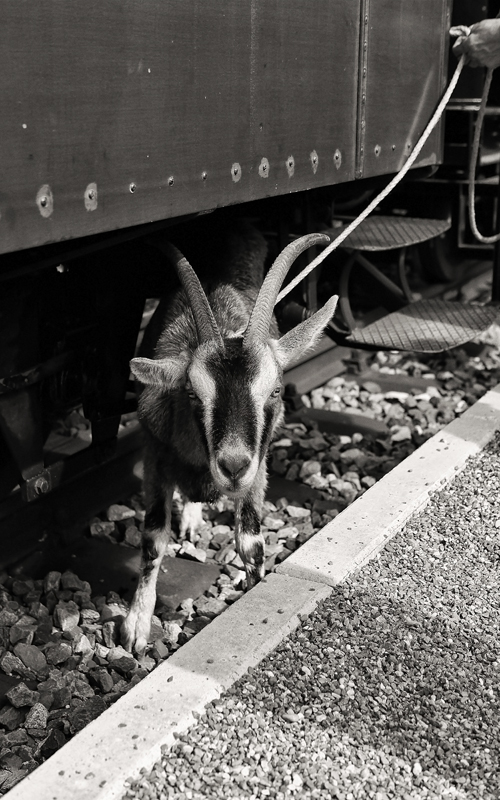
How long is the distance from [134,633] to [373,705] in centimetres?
124

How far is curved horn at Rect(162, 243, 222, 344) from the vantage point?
12.3ft

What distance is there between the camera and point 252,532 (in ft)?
14.2

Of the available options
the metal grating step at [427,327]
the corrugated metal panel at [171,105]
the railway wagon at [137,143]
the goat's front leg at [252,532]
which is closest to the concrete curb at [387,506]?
the goat's front leg at [252,532]

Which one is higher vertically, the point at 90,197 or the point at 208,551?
the point at 90,197

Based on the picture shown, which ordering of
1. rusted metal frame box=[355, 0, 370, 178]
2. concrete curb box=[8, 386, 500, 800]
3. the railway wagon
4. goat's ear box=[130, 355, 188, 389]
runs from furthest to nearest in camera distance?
rusted metal frame box=[355, 0, 370, 178] < goat's ear box=[130, 355, 188, 389] < the railway wagon < concrete curb box=[8, 386, 500, 800]

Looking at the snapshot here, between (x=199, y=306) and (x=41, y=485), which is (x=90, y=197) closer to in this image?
(x=199, y=306)

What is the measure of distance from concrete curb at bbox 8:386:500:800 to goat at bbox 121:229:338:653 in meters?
0.39

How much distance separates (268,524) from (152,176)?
234 centimetres

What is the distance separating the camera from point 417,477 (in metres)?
4.89

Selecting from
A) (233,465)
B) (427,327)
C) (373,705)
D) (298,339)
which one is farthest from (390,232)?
(373,705)

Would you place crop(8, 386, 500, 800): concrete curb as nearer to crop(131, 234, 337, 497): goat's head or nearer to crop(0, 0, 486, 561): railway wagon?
crop(131, 234, 337, 497): goat's head

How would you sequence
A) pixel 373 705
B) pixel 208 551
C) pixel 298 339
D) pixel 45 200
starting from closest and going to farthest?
pixel 45 200 < pixel 373 705 < pixel 298 339 < pixel 208 551

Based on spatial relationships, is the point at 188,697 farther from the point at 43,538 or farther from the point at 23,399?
the point at 43,538

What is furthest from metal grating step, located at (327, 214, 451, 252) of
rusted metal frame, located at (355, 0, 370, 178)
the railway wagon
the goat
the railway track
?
the railway track
